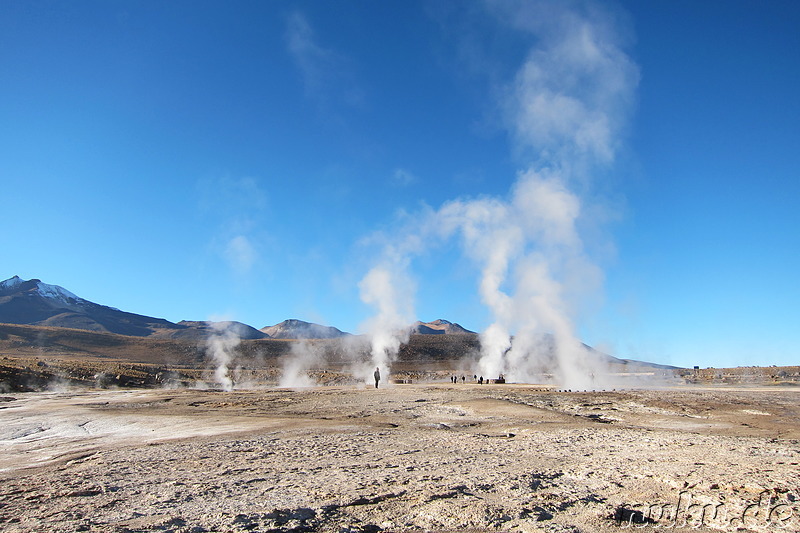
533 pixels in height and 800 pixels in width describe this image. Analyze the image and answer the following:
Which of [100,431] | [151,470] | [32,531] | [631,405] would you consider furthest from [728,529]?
[631,405]

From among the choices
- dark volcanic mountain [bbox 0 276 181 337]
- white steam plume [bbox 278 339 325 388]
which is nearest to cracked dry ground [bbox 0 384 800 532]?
white steam plume [bbox 278 339 325 388]

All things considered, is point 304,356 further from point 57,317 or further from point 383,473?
point 57,317

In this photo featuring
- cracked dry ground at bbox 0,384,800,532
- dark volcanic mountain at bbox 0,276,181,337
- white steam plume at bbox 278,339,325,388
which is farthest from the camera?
dark volcanic mountain at bbox 0,276,181,337

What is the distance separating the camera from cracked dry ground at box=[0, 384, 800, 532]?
4926mm

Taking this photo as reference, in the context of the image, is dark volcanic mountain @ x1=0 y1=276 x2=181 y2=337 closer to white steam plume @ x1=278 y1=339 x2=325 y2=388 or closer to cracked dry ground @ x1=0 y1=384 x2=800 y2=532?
white steam plume @ x1=278 y1=339 x2=325 y2=388

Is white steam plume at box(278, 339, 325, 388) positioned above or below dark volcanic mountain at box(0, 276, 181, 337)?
below

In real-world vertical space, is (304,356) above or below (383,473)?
below

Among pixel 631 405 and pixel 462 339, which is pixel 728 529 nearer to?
pixel 631 405

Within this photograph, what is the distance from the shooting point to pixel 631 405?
19062 millimetres

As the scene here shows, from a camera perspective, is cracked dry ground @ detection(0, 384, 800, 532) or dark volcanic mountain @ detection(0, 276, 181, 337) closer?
cracked dry ground @ detection(0, 384, 800, 532)

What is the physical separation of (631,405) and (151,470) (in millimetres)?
17622

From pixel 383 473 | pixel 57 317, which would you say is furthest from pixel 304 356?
pixel 57 317

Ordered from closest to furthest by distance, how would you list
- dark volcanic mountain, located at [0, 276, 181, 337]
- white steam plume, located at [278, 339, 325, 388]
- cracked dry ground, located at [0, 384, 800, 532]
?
cracked dry ground, located at [0, 384, 800, 532] < white steam plume, located at [278, 339, 325, 388] < dark volcanic mountain, located at [0, 276, 181, 337]

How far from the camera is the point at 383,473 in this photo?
6840 mm
